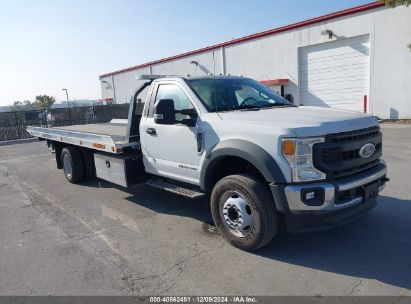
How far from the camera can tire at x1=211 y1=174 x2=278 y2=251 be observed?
3.84 metres

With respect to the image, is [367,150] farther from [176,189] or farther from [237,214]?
[176,189]

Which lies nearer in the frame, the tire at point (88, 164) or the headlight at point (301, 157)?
the headlight at point (301, 157)

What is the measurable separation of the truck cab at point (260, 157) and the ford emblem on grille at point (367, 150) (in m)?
0.01

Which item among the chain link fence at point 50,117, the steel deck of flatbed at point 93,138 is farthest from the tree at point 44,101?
the steel deck of flatbed at point 93,138

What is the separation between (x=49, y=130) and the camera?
8.57 metres

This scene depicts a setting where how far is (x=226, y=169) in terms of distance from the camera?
460 centimetres

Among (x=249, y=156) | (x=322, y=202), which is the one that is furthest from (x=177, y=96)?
(x=322, y=202)

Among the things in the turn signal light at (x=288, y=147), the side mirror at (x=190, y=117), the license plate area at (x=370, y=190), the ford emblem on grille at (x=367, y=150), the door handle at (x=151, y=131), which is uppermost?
the side mirror at (x=190, y=117)

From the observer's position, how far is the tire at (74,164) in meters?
7.75

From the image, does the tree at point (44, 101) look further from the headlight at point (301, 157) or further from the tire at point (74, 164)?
the headlight at point (301, 157)

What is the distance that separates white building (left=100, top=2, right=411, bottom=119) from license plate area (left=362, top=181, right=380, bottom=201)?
10675 mm

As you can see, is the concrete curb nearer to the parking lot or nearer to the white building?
the white building

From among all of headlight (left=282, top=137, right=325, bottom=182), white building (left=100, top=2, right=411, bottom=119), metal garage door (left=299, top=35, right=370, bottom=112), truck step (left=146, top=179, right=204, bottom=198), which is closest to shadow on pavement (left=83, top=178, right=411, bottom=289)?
truck step (left=146, top=179, right=204, bottom=198)

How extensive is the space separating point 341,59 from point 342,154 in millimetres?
15769
